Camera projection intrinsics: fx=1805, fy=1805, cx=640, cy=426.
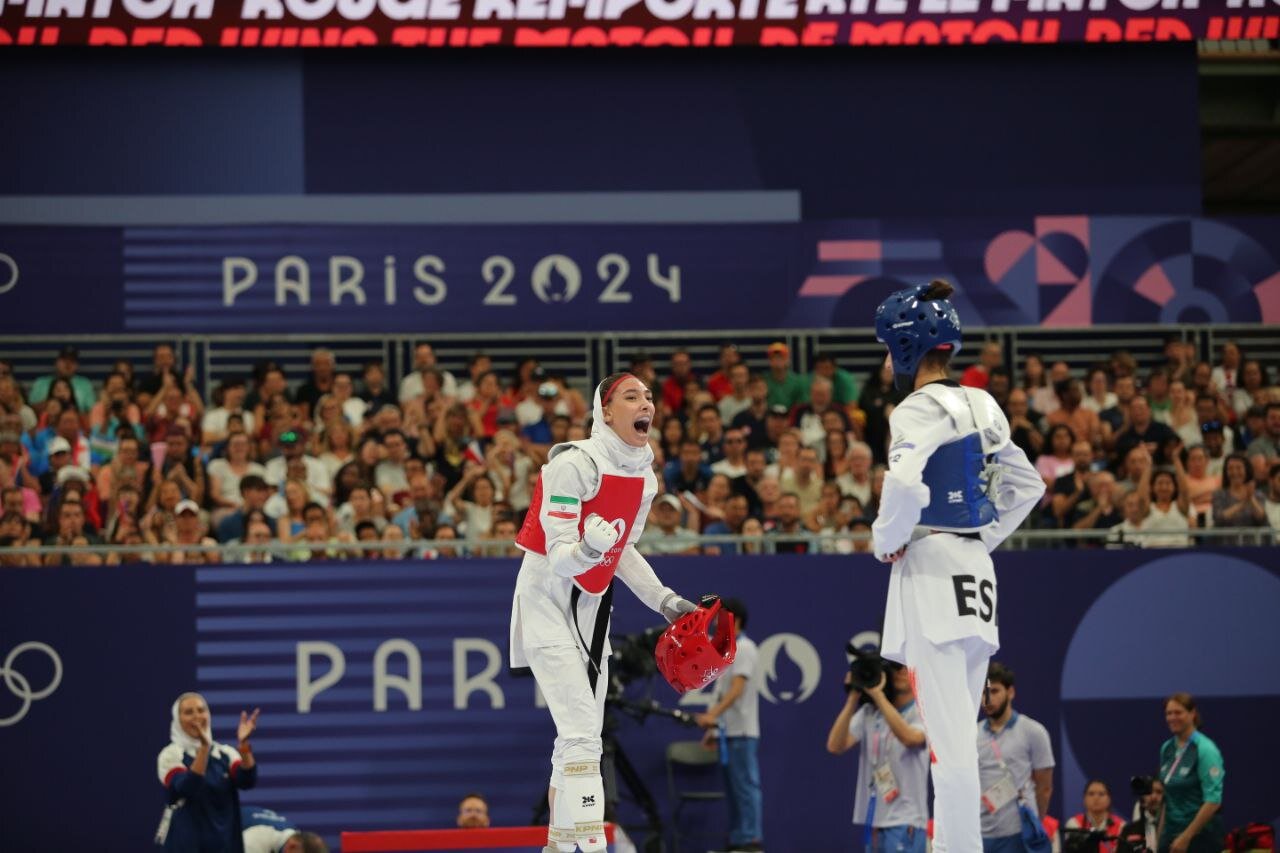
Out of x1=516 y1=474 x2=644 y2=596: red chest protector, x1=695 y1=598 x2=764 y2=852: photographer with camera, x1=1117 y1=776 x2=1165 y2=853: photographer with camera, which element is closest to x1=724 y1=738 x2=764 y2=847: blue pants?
x1=695 y1=598 x2=764 y2=852: photographer with camera

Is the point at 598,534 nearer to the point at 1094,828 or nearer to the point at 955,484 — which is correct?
the point at 955,484

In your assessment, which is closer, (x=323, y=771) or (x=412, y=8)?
(x=323, y=771)

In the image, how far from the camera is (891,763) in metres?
13.0

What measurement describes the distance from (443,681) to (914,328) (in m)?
8.19

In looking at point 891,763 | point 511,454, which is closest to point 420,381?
point 511,454

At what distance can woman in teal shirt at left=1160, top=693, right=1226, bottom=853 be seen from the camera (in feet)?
44.6

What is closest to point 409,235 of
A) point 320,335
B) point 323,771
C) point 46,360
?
point 320,335

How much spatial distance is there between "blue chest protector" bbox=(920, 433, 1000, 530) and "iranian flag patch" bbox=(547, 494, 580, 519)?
184cm

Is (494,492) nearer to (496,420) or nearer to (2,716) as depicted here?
(496,420)

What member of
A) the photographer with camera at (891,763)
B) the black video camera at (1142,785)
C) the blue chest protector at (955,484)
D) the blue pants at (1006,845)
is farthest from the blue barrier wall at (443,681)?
the blue chest protector at (955,484)

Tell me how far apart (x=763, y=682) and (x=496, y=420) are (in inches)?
165

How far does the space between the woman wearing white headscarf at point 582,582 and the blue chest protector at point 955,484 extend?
1.60 metres

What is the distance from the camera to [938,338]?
9.20 meters

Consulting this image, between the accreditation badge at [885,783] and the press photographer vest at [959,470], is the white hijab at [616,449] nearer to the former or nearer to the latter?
the press photographer vest at [959,470]
